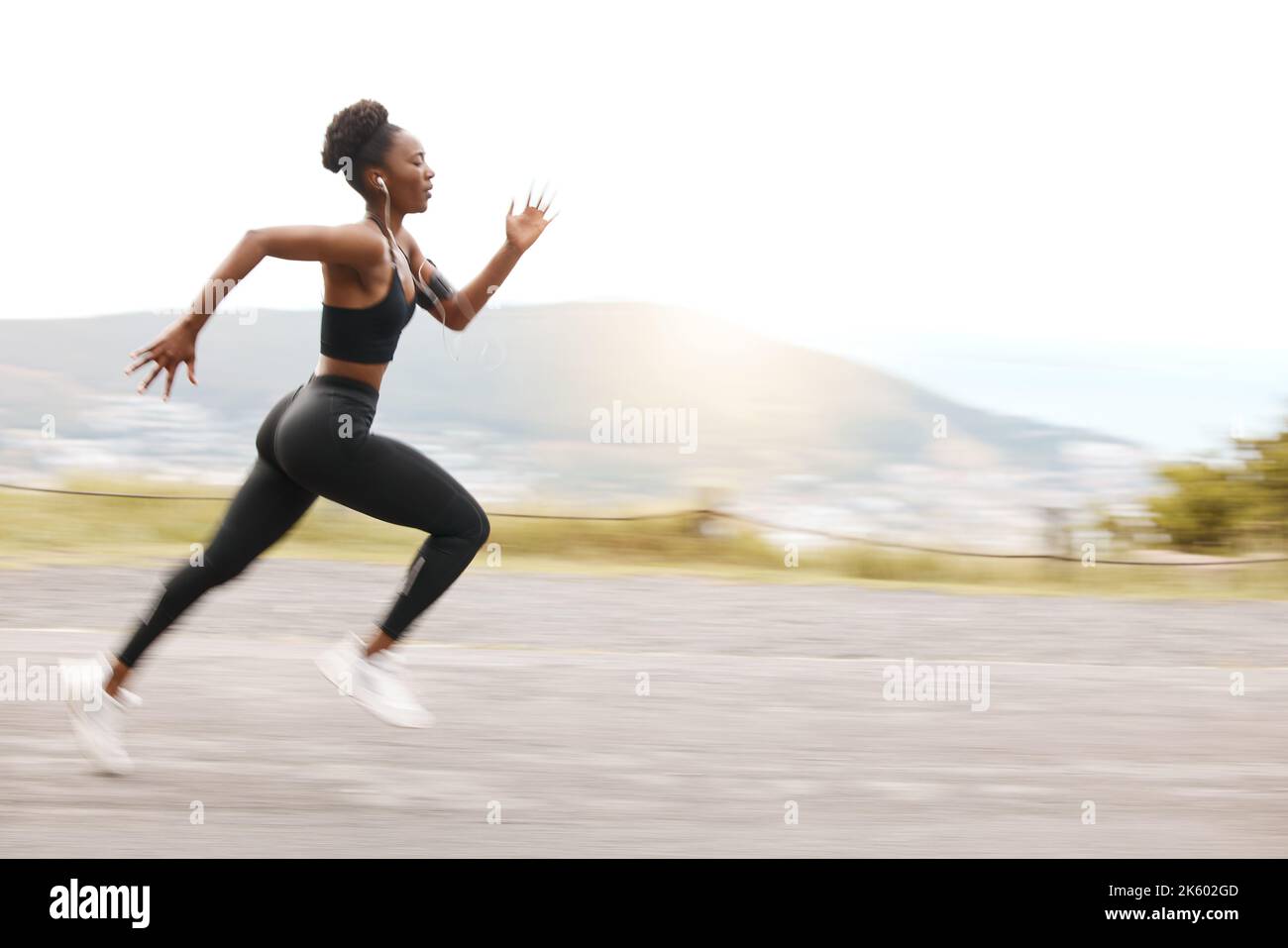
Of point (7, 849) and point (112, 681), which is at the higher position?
point (112, 681)

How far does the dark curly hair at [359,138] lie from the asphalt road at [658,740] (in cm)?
157

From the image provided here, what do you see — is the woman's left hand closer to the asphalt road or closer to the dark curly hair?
the dark curly hair

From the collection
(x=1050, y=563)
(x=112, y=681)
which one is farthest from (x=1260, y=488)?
(x=112, y=681)

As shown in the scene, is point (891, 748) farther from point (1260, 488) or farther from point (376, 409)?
point (1260, 488)

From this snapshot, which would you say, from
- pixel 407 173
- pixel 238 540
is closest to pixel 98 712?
pixel 238 540

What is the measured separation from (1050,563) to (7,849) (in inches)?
320

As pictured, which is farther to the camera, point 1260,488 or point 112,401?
point 112,401

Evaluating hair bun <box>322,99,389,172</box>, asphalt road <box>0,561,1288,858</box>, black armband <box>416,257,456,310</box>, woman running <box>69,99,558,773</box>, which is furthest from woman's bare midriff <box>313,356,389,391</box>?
asphalt road <box>0,561,1288,858</box>

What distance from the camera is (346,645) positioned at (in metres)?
4.50

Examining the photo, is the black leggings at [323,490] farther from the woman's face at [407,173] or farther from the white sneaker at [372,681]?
the woman's face at [407,173]

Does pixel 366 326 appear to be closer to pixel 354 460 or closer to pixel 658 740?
pixel 354 460

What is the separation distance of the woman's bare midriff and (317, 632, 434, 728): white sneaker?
2.77 ft

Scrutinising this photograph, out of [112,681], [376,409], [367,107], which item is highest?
[367,107]

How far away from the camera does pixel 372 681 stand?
14.6 ft
